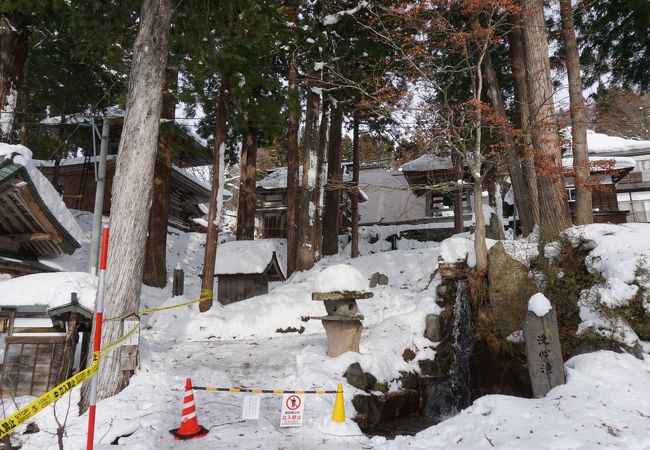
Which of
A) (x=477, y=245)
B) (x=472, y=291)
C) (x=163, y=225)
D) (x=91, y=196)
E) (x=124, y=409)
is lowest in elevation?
(x=124, y=409)

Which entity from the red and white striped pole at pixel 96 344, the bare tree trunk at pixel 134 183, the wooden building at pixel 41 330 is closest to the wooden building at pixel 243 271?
the bare tree trunk at pixel 134 183

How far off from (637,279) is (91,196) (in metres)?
26.4

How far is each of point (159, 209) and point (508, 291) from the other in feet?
42.3

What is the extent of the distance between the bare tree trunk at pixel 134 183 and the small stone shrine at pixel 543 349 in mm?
5947

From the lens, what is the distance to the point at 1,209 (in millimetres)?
8461

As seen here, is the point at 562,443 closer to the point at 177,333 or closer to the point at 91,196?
the point at 177,333

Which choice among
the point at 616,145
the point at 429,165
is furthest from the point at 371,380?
the point at 616,145

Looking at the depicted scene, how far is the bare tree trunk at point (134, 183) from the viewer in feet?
21.0

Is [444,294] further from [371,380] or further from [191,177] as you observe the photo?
[191,177]

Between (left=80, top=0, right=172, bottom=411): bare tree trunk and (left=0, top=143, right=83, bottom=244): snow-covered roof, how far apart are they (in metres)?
2.38

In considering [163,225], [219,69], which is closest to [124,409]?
[219,69]

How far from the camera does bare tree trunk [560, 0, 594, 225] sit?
978cm

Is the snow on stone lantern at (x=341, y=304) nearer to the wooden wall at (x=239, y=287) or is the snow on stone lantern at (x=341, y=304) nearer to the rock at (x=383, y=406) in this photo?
the rock at (x=383, y=406)

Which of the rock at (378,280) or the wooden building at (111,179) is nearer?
the rock at (378,280)
